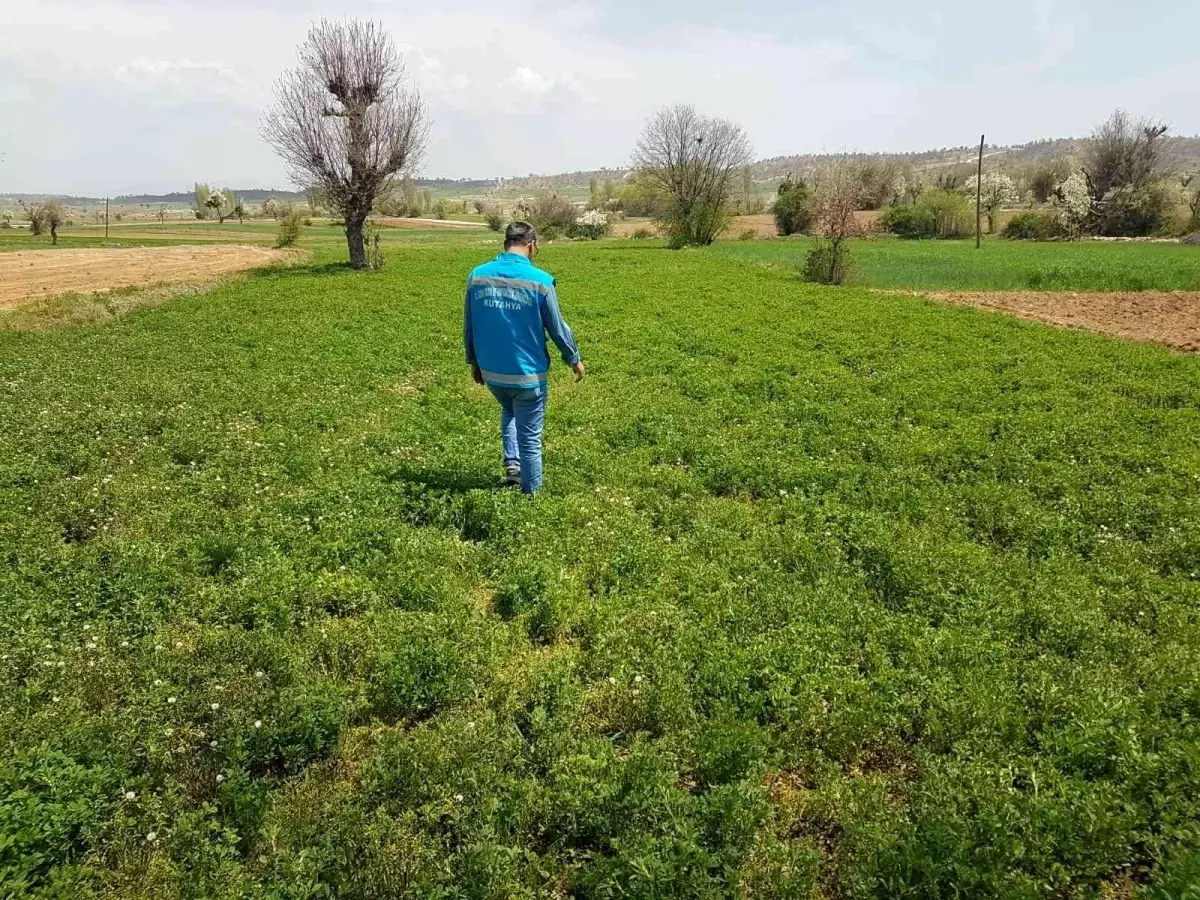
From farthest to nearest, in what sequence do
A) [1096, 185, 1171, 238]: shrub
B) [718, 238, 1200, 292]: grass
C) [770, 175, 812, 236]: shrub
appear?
[770, 175, 812, 236]: shrub < [1096, 185, 1171, 238]: shrub < [718, 238, 1200, 292]: grass

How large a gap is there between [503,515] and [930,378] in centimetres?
941

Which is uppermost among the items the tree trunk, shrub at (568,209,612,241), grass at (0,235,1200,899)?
shrub at (568,209,612,241)

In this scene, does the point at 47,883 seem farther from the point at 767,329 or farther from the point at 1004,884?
the point at 767,329

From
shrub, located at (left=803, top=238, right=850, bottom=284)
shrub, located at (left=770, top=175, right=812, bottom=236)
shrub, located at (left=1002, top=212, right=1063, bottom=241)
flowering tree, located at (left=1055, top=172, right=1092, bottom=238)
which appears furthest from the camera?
shrub, located at (left=770, top=175, right=812, bottom=236)

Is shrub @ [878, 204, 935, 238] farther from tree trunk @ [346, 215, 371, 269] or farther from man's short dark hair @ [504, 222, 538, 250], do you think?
man's short dark hair @ [504, 222, 538, 250]

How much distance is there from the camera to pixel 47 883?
10.7ft

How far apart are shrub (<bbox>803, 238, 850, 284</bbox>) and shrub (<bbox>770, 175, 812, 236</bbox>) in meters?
43.7

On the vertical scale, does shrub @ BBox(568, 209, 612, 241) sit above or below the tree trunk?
above

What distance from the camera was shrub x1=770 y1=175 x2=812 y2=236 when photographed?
70438 mm

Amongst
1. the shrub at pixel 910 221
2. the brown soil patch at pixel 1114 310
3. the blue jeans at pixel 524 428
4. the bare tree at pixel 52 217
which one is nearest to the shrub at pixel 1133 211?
the shrub at pixel 910 221

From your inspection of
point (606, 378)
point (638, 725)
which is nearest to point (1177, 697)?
point (638, 725)

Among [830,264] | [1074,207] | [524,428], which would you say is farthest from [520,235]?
[1074,207]

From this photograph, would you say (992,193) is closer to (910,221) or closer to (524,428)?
(910,221)

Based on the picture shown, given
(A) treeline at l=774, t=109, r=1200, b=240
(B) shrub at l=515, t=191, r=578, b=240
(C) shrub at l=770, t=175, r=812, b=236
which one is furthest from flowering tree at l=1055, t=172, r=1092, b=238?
(B) shrub at l=515, t=191, r=578, b=240
